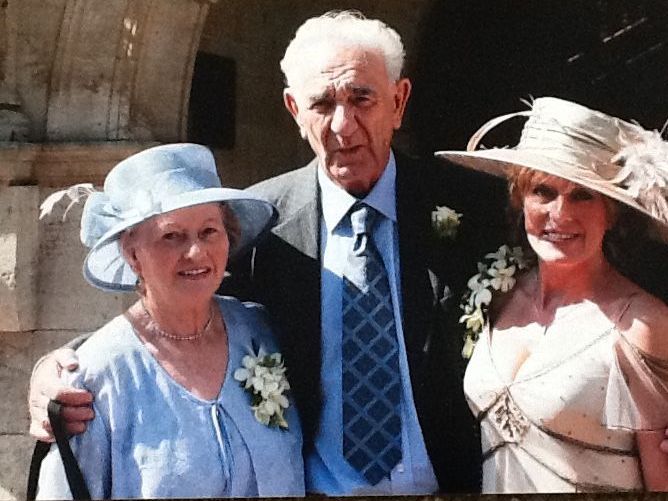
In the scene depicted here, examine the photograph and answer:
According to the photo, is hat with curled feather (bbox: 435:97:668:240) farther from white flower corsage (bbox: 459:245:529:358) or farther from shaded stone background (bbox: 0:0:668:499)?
white flower corsage (bbox: 459:245:529:358)

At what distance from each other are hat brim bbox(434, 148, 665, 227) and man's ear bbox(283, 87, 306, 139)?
447 mm

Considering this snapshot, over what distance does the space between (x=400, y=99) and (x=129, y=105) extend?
0.89 m

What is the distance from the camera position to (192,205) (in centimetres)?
516

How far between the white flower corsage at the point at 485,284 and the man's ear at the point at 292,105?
72 centimetres

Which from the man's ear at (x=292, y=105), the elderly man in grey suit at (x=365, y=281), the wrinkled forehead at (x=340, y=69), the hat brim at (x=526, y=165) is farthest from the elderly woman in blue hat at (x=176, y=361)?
the hat brim at (x=526, y=165)

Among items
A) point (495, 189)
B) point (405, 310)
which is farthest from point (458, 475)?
point (495, 189)

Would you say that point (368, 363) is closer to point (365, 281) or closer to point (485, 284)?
point (365, 281)

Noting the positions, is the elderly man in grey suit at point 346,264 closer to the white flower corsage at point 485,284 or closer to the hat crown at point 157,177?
the white flower corsage at point 485,284

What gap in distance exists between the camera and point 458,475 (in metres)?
5.27

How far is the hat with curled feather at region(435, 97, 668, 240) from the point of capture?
205 inches

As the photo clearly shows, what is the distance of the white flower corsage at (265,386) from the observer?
520 cm

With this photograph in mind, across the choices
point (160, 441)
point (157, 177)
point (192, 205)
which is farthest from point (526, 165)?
point (160, 441)

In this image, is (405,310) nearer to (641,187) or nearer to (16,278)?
(641,187)

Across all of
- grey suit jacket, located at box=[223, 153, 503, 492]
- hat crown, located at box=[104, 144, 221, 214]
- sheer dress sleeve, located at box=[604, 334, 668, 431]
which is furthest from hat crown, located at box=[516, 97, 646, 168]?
hat crown, located at box=[104, 144, 221, 214]
